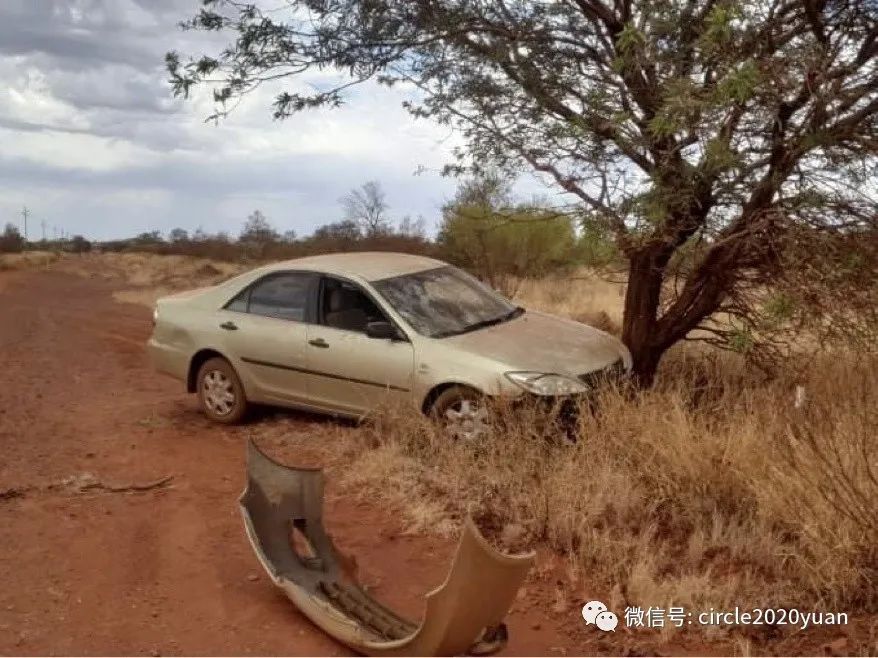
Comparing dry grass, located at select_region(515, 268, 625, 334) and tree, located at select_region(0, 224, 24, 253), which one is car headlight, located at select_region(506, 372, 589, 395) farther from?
tree, located at select_region(0, 224, 24, 253)

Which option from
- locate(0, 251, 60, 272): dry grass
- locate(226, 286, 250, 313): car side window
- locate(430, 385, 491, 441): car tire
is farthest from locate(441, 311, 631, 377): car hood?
locate(0, 251, 60, 272): dry grass

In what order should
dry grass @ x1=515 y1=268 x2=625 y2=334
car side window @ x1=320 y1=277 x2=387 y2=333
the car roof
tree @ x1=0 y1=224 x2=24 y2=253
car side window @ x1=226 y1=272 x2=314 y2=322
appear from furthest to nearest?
1. tree @ x1=0 y1=224 x2=24 y2=253
2. dry grass @ x1=515 y1=268 x2=625 y2=334
3. car side window @ x1=226 y1=272 x2=314 y2=322
4. the car roof
5. car side window @ x1=320 y1=277 x2=387 y2=333

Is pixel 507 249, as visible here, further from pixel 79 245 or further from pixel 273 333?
pixel 79 245

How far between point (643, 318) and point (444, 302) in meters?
2.14

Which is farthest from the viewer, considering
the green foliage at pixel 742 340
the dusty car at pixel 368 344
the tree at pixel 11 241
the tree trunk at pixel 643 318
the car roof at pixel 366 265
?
the tree at pixel 11 241

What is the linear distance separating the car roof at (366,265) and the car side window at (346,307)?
0.12 meters

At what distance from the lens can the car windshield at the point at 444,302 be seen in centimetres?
786

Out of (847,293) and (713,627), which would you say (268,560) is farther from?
(847,293)

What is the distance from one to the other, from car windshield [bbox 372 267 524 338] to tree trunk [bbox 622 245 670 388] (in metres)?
1.21

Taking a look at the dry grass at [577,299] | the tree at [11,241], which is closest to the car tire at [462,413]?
the dry grass at [577,299]

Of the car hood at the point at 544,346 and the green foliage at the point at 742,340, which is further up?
the green foliage at the point at 742,340

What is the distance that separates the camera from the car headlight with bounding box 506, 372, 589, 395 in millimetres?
6902

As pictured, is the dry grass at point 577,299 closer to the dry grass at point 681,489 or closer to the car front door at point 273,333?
the car front door at point 273,333

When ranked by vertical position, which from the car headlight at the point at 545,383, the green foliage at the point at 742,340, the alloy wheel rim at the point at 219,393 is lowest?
the alloy wheel rim at the point at 219,393
